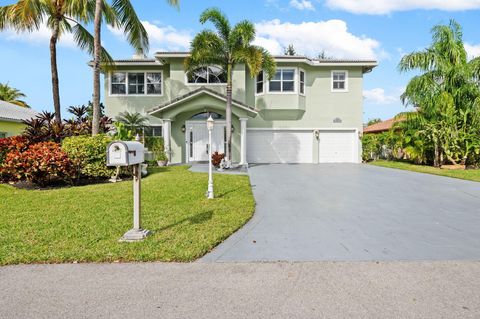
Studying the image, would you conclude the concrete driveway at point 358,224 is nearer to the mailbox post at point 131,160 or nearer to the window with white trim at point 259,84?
the mailbox post at point 131,160

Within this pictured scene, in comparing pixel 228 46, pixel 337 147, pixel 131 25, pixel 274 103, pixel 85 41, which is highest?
pixel 131 25

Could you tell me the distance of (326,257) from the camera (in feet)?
14.7

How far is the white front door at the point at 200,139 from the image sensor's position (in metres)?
18.3

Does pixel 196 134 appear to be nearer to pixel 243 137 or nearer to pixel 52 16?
pixel 243 137

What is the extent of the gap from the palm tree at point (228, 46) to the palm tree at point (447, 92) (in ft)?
30.8

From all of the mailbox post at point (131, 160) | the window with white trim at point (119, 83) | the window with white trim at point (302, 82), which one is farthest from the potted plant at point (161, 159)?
the mailbox post at point (131, 160)

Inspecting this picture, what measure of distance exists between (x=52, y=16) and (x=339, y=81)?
16.9 metres

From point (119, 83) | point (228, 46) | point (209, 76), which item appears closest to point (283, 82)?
point (209, 76)

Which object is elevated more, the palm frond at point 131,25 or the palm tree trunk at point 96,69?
the palm frond at point 131,25

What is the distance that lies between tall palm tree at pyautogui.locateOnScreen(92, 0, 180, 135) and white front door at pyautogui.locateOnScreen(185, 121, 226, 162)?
5.02m

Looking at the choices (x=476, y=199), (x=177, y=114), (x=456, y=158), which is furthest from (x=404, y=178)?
(x=177, y=114)

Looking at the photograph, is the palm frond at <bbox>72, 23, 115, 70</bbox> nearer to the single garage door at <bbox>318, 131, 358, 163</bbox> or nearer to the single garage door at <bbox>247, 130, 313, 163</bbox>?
the single garage door at <bbox>247, 130, 313, 163</bbox>

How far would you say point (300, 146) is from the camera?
2016cm

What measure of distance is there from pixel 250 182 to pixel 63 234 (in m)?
7.16
